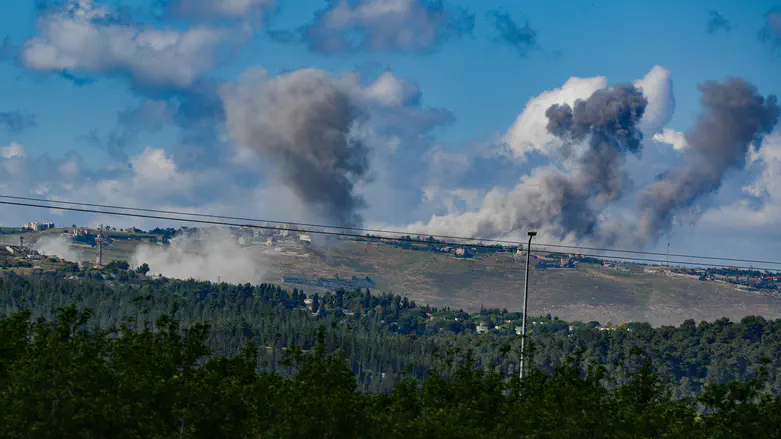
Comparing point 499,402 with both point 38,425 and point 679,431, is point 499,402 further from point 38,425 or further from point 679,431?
point 38,425

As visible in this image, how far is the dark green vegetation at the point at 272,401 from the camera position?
42.7 metres

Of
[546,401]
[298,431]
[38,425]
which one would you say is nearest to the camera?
[38,425]

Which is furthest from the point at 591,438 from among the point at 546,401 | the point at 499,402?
the point at 499,402

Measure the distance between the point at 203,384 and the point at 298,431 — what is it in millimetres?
6494

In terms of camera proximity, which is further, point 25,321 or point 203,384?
point 25,321

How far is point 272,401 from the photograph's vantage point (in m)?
48.3

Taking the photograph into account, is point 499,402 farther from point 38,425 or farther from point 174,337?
point 38,425

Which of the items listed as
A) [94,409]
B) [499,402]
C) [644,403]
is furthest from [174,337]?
[644,403]

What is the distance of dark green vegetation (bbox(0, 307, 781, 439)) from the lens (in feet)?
140

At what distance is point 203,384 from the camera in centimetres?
4756

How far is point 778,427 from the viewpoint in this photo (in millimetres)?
55094

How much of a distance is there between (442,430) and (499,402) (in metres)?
14.0

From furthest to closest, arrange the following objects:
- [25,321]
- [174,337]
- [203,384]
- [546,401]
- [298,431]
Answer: [25,321]
[174,337]
[546,401]
[203,384]
[298,431]

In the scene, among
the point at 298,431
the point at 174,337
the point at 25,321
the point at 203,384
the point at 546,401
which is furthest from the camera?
the point at 25,321
